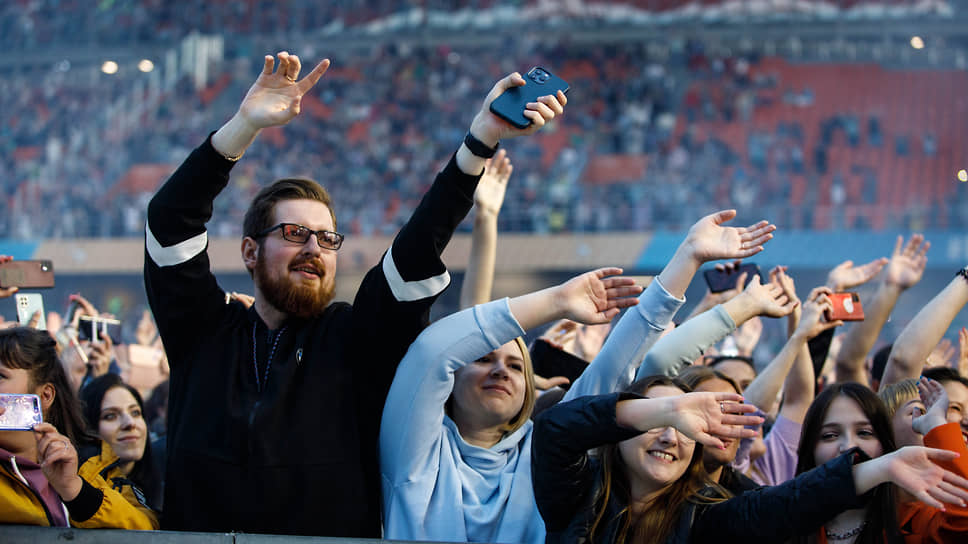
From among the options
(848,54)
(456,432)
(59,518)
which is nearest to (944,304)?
(456,432)

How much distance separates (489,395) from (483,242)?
2.28 ft

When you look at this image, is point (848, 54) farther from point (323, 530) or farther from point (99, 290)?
point (323, 530)

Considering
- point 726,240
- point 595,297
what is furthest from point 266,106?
point 726,240

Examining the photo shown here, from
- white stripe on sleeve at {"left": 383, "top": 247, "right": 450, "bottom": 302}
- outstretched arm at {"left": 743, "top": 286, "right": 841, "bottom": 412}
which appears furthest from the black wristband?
outstretched arm at {"left": 743, "top": 286, "right": 841, "bottom": 412}

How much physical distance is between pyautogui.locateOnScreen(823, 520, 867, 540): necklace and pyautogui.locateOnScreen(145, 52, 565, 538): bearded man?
2.97 feet

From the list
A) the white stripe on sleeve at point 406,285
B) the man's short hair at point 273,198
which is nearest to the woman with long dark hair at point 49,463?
the man's short hair at point 273,198

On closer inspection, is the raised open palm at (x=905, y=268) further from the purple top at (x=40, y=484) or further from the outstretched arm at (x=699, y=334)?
the purple top at (x=40, y=484)

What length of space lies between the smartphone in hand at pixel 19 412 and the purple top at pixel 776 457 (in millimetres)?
1814

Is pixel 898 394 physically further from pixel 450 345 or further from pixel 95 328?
pixel 95 328

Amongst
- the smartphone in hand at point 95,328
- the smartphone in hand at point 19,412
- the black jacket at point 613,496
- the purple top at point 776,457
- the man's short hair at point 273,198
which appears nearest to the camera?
the black jacket at point 613,496

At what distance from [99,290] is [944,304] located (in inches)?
584

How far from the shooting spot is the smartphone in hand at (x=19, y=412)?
6.60ft

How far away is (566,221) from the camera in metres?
14.7

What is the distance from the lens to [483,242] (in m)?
2.79
